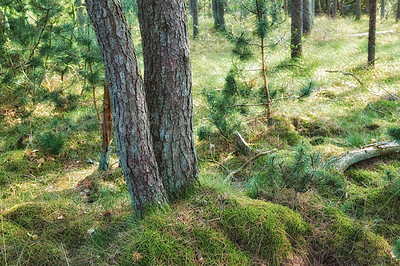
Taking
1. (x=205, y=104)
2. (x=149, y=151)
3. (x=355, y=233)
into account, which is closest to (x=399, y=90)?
(x=205, y=104)

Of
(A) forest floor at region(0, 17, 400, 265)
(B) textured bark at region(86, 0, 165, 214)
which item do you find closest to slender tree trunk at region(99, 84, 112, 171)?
(A) forest floor at region(0, 17, 400, 265)

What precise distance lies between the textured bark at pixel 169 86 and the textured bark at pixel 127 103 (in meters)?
0.22

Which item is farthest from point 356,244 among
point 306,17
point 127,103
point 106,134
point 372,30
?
point 306,17

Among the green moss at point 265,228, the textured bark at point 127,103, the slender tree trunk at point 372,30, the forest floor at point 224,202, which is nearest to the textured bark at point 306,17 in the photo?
the slender tree trunk at point 372,30

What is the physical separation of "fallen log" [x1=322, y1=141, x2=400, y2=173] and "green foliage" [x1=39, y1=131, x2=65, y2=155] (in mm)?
3799

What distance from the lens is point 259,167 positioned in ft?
13.7

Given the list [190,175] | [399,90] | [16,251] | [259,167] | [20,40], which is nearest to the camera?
[16,251]

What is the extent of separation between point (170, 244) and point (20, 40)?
4972mm

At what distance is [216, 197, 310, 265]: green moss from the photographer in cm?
255

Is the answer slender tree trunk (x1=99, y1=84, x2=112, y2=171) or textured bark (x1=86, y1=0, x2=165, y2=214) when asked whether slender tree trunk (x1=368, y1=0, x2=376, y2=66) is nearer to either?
slender tree trunk (x1=99, y1=84, x2=112, y2=171)

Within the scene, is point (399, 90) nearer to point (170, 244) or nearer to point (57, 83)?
point (170, 244)

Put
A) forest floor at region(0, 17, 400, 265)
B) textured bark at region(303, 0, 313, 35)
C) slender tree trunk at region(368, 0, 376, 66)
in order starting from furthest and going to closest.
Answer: textured bark at region(303, 0, 313, 35), slender tree trunk at region(368, 0, 376, 66), forest floor at region(0, 17, 400, 265)

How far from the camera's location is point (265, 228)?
2623mm

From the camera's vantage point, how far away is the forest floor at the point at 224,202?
8.30 feet
